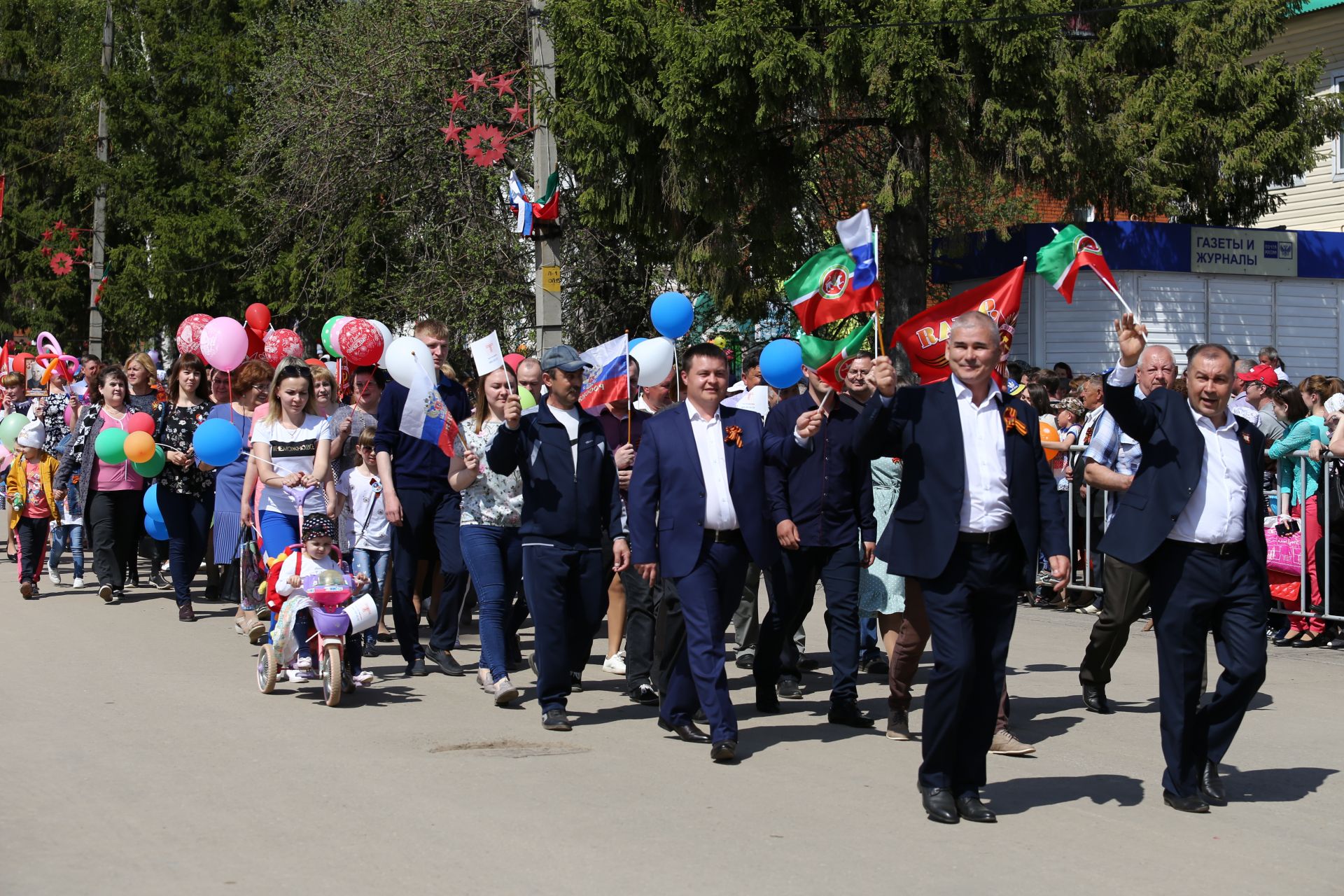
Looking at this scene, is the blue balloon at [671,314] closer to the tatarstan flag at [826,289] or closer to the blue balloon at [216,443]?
the tatarstan flag at [826,289]

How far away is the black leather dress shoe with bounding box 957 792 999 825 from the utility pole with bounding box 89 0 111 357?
28929mm

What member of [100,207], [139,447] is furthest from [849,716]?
[100,207]

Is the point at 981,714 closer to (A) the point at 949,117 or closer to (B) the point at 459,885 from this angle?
(B) the point at 459,885

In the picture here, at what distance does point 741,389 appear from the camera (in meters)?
13.5

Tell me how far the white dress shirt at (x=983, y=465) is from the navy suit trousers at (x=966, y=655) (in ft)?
0.31

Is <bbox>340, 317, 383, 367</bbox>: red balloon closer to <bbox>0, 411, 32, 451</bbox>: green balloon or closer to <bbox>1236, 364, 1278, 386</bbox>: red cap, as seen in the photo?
<bbox>0, 411, 32, 451</bbox>: green balloon

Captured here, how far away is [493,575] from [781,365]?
201cm

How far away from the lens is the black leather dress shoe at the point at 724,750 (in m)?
7.47

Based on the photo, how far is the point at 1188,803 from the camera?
6.57 meters

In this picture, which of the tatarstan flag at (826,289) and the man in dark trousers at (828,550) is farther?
the tatarstan flag at (826,289)

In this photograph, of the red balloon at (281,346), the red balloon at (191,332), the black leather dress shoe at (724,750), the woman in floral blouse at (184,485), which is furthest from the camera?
the red balloon at (281,346)

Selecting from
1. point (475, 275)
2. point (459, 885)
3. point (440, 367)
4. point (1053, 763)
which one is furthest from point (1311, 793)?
point (475, 275)

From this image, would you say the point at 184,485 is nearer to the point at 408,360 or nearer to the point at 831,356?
the point at 408,360

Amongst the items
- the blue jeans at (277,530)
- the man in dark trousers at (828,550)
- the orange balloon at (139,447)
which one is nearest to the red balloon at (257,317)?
the orange balloon at (139,447)
